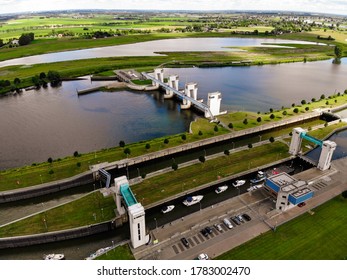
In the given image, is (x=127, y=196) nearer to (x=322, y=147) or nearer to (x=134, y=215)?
(x=134, y=215)

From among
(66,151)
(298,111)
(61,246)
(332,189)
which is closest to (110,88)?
(66,151)

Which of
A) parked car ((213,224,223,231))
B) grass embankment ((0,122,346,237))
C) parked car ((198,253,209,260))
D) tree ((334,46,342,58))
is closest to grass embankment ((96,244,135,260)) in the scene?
grass embankment ((0,122,346,237))

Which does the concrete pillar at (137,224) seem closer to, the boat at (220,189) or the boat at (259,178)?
the boat at (220,189)

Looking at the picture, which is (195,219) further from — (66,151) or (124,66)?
(124,66)

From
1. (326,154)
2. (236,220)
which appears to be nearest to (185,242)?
(236,220)

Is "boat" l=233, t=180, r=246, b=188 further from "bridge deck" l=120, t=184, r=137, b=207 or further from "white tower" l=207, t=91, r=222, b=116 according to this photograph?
"white tower" l=207, t=91, r=222, b=116
